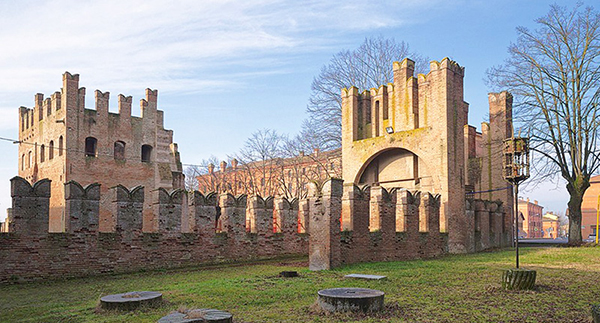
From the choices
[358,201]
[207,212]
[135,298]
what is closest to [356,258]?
[358,201]

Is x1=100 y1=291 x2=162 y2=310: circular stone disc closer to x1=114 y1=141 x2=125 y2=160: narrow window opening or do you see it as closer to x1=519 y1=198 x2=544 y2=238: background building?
x1=114 y1=141 x2=125 y2=160: narrow window opening

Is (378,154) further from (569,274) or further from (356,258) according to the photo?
(569,274)

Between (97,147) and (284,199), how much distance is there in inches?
716

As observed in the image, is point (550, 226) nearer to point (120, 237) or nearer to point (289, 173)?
point (289, 173)

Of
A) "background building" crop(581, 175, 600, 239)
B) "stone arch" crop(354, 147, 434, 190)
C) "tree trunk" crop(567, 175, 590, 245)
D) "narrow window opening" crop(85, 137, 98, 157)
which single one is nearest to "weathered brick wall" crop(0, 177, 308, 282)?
"stone arch" crop(354, 147, 434, 190)

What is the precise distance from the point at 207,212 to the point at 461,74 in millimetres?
12727

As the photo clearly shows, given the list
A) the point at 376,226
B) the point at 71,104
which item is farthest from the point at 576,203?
the point at 71,104

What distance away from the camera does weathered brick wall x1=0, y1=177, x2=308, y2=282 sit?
466 inches

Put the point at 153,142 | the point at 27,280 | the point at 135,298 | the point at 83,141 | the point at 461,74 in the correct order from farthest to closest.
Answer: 1. the point at 153,142
2. the point at 83,141
3. the point at 461,74
4. the point at 27,280
5. the point at 135,298

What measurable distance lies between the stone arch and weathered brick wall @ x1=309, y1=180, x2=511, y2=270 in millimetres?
2194

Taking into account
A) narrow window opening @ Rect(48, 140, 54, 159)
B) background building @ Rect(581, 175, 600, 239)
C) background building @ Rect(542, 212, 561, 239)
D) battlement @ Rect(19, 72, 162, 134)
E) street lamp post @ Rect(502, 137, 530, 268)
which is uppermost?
battlement @ Rect(19, 72, 162, 134)

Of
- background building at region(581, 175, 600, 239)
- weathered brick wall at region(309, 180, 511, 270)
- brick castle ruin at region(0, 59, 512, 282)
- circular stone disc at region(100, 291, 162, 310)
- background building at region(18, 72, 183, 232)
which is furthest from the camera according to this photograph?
background building at region(581, 175, 600, 239)

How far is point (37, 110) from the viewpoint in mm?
34844

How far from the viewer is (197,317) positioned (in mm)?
6234
